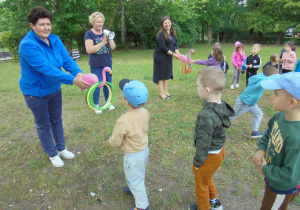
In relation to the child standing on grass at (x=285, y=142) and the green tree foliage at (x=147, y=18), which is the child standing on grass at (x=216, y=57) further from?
the green tree foliage at (x=147, y=18)

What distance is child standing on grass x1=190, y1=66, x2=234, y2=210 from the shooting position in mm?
1892

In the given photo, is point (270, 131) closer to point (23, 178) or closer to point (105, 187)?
point (105, 187)

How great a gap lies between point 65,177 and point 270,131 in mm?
2633

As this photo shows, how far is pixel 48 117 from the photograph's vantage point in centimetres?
294

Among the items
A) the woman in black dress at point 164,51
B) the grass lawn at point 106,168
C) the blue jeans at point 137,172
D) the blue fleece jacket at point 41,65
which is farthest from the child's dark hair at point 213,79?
the woman in black dress at point 164,51

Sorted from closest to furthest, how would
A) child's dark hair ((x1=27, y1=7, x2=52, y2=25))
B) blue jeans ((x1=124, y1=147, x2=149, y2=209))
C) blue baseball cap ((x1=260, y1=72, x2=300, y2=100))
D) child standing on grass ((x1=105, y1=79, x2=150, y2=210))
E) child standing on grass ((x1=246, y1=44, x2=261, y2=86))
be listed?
blue baseball cap ((x1=260, y1=72, x2=300, y2=100)), child standing on grass ((x1=105, y1=79, x2=150, y2=210)), blue jeans ((x1=124, y1=147, x2=149, y2=209)), child's dark hair ((x1=27, y1=7, x2=52, y2=25)), child standing on grass ((x1=246, y1=44, x2=261, y2=86))

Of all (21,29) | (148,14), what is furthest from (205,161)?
(148,14)

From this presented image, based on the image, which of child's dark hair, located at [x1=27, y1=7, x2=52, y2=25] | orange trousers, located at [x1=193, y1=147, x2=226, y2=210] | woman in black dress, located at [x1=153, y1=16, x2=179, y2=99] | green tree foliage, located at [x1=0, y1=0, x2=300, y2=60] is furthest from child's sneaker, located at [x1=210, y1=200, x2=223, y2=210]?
green tree foliage, located at [x1=0, y1=0, x2=300, y2=60]

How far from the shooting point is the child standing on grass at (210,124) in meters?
1.89

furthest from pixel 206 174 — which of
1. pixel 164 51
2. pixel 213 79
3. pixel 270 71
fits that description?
pixel 164 51

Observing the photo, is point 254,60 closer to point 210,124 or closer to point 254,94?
point 254,94

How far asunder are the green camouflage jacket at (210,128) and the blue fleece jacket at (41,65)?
5.53ft

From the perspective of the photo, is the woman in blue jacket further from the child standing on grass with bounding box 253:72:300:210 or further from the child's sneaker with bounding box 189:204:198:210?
the child standing on grass with bounding box 253:72:300:210

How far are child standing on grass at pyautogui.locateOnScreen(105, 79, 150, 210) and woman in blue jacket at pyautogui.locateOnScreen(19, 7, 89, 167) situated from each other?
953 mm
